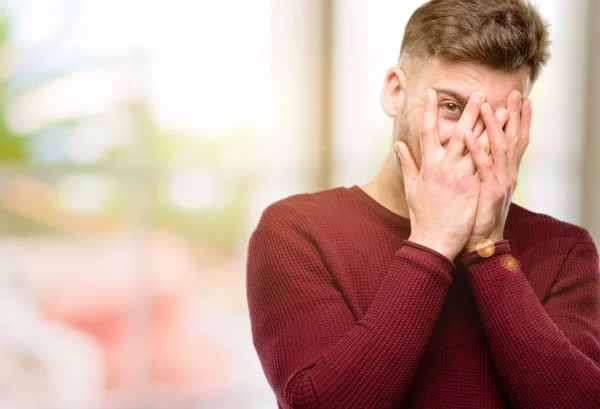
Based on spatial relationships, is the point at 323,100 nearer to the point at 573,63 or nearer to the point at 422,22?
the point at 573,63

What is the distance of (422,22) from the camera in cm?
106

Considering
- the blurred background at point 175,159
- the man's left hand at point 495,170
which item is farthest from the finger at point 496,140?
the blurred background at point 175,159

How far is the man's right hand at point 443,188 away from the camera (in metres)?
0.94

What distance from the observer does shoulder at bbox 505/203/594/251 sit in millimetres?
1089

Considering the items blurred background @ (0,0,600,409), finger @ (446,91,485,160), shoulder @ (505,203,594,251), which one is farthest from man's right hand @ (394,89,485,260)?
blurred background @ (0,0,600,409)

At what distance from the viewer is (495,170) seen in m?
0.98

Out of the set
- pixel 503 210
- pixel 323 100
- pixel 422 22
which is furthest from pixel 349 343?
pixel 323 100

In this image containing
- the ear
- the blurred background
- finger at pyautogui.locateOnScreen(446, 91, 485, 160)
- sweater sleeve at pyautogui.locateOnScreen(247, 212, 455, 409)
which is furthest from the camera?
the blurred background

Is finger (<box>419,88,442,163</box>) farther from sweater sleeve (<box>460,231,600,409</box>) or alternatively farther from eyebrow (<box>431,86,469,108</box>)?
sweater sleeve (<box>460,231,600,409</box>)

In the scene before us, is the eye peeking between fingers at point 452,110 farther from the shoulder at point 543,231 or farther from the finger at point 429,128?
the shoulder at point 543,231

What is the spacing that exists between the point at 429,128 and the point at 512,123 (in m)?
0.13

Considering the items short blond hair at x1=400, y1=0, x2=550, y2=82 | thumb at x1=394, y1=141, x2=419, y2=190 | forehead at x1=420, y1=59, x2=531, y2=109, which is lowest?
thumb at x1=394, y1=141, x2=419, y2=190

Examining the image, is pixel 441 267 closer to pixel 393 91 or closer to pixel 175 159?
pixel 393 91

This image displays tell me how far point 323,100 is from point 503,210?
101 cm
